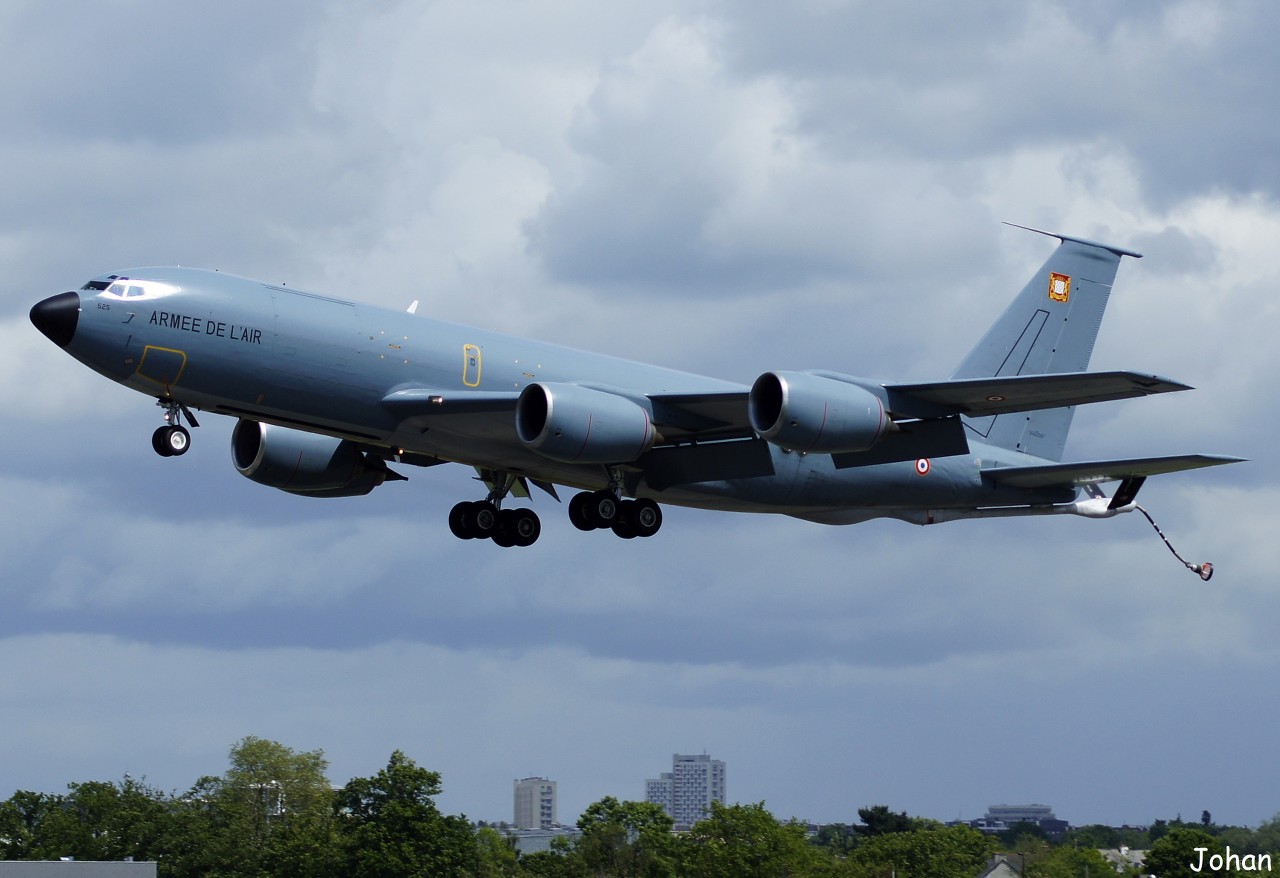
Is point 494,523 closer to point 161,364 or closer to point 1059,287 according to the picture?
point 161,364

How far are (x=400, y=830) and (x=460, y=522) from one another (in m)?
68.2

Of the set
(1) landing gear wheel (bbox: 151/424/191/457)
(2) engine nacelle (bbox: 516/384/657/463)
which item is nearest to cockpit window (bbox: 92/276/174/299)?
(1) landing gear wheel (bbox: 151/424/191/457)

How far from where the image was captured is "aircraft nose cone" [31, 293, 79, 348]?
38.9 metres

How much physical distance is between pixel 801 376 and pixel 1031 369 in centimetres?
1551

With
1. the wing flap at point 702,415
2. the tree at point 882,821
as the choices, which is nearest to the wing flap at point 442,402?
the wing flap at point 702,415

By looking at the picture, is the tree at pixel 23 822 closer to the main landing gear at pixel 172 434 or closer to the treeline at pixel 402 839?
the treeline at pixel 402 839

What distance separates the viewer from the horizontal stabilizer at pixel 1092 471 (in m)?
45.6

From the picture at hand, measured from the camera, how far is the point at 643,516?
46.4m

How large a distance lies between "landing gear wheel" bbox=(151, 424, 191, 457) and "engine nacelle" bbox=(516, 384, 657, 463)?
776 cm

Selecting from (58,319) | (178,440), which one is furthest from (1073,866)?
(58,319)

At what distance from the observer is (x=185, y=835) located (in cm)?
12756

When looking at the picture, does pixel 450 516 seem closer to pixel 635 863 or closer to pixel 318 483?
pixel 318 483

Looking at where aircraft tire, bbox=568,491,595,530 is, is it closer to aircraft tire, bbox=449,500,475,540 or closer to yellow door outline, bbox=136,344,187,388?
aircraft tire, bbox=449,500,475,540

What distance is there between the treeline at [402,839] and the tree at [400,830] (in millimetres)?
90
